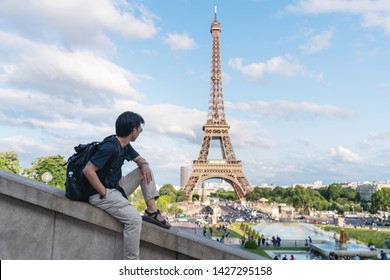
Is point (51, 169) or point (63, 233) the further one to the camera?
point (51, 169)

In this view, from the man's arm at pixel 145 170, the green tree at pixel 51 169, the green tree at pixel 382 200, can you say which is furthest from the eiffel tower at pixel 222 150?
the man's arm at pixel 145 170

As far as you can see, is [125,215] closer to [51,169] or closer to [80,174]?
[80,174]

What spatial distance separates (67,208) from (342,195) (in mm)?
124652

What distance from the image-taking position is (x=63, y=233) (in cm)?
464

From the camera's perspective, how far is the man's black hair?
177 inches

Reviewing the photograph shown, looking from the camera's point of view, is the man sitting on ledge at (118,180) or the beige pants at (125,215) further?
the beige pants at (125,215)

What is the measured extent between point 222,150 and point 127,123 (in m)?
79.8

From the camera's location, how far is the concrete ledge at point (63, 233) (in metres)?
4.56

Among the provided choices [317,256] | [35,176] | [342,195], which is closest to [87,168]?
[317,256]

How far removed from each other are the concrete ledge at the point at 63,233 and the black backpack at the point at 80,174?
129mm

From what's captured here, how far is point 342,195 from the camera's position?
120 meters

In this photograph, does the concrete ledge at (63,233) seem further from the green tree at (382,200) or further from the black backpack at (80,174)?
the green tree at (382,200)

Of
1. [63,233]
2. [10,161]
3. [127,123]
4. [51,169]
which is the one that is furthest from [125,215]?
[10,161]

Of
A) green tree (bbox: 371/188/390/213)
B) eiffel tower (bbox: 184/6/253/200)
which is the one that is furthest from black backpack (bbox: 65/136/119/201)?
green tree (bbox: 371/188/390/213)
